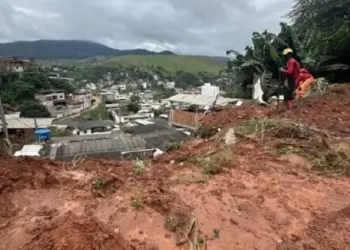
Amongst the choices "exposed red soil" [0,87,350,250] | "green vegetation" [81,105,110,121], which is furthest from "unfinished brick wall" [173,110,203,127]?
"green vegetation" [81,105,110,121]

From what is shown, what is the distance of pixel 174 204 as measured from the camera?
134 inches

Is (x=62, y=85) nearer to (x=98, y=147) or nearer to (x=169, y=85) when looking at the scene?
(x=169, y=85)

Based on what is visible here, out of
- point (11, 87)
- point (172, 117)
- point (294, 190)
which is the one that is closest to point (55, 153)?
point (172, 117)

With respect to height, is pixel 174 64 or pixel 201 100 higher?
pixel 201 100

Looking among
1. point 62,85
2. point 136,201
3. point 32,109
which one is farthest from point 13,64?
point 136,201

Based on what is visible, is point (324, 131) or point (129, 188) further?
point (324, 131)

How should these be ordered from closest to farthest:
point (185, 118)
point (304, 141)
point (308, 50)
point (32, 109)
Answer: point (304, 141)
point (308, 50)
point (185, 118)
point (32, 109)

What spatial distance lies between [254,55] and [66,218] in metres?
12.6

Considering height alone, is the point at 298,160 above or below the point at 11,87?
above

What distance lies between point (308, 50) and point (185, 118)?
5.51 meters

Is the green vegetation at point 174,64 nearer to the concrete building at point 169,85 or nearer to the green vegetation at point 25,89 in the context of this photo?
the concrete building at point 169,85

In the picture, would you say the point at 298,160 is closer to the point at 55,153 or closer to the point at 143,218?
the point at 143,218

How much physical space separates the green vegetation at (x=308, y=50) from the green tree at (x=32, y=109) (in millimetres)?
26110

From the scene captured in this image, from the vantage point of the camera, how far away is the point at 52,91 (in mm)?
42875
